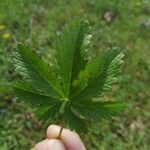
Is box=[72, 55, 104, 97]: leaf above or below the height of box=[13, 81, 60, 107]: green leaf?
above

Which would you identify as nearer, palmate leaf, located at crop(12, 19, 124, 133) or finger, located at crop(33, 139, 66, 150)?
palmate leaf, located at crop(12, 19, 124, 133)

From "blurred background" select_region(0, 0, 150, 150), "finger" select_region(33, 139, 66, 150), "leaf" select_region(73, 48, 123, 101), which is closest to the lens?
"leaf" select_region(73, 48, 123, 101)

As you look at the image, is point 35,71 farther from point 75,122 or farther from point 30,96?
point 75,122

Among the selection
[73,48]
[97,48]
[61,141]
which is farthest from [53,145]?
[97,48]

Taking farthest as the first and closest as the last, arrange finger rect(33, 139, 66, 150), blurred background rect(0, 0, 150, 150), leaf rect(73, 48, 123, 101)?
blurred background rect(0, 0, 150, 150) → finger rect(33, 139, 66, 150) → leaf rect(73, 48, 123, 101)

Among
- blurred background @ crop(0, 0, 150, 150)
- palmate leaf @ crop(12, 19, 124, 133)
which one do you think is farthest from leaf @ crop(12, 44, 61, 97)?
blurred background @ crop(0, 0, 150, 150)

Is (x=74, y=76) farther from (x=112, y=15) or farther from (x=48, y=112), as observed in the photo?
(x=112, y=15)

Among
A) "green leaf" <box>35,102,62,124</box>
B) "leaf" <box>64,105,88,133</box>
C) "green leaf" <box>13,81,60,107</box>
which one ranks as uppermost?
"green leaf" <box>13,81,60,107</box>

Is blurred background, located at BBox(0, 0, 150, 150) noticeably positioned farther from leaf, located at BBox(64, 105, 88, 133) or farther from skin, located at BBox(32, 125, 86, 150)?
leaf, located at BBox(64, 105, 88, 133)
